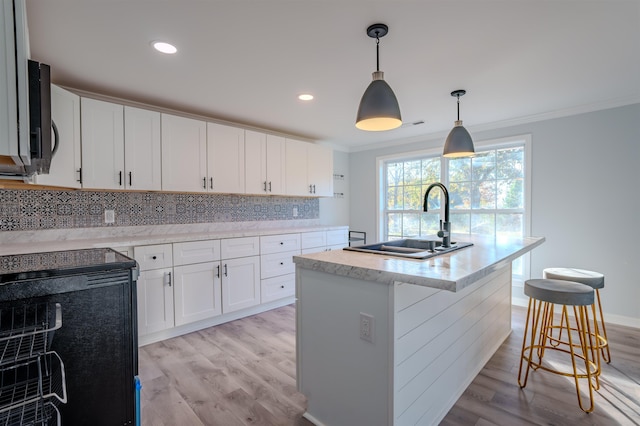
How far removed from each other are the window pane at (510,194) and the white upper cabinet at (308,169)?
2290mm

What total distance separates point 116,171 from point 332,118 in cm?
230

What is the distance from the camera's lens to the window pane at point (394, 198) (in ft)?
16.2

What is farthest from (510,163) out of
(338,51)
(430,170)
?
(338,51)

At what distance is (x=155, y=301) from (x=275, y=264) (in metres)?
1.31

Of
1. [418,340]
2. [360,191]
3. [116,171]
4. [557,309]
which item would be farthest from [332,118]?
[557,309]

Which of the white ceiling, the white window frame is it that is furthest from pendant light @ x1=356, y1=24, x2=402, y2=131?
the white window frame

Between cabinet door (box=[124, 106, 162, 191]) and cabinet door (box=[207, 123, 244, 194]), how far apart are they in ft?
1.72

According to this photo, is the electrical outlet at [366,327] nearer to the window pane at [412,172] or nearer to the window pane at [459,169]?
the window pane at [459,169]

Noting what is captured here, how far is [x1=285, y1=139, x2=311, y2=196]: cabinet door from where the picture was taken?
13.4 ft

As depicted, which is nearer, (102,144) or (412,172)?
(102,144)

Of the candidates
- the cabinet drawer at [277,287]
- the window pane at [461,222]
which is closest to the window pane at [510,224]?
the window pane at [461,222]

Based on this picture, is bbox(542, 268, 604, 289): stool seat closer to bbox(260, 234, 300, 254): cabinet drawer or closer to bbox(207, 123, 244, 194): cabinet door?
bbox(260, 234, 300, 254): cabinet drawer

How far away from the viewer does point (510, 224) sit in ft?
12.5

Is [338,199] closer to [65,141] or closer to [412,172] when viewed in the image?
[412,172]
